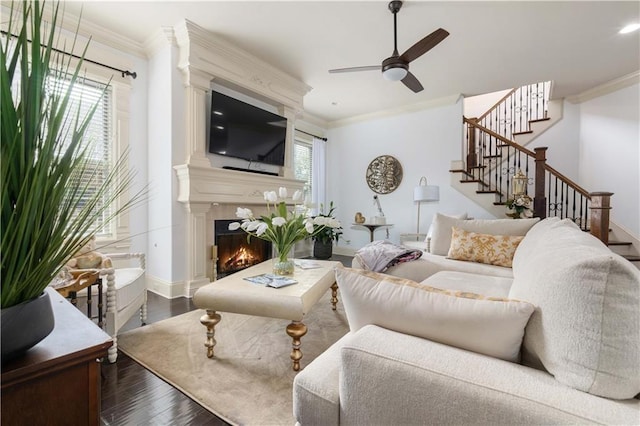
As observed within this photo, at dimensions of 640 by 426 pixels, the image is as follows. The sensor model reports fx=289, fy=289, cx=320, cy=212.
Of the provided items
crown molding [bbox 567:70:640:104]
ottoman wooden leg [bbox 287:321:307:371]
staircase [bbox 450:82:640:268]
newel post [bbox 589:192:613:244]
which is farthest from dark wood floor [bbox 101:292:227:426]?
crown molding [bbox 567:70:640:104]

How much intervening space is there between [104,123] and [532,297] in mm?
3797

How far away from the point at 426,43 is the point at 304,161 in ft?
11.7

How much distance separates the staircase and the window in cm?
263

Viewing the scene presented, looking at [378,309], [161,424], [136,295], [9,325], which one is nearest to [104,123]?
[136,295]

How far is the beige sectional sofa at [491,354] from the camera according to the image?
0.62 meters

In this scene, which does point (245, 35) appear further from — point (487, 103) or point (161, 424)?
point (487, 103)

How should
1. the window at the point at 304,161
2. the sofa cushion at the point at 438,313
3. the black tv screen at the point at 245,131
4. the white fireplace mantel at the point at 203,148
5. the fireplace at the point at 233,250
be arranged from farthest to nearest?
the window at the point at 304,161 < the fireplace at the point at 233,250 < the black tv screen at the point at 245,131 < the white fireplace mantel at the point at 203,148 < the sofa cushion at the point at 438,313

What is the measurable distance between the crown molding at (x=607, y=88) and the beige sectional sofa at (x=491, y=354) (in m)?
4.93

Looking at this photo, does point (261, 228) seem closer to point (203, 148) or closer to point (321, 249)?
point (203, 148)

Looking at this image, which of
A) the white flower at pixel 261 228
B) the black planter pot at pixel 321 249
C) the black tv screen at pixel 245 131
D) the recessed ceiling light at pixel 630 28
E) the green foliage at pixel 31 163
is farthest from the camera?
the black planter pot at pixel 321 249

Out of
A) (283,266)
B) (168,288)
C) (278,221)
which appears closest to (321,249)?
(168,288)

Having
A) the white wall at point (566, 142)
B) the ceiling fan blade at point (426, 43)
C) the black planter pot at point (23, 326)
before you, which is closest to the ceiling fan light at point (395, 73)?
the ceiling fan blade at point (426, 43)

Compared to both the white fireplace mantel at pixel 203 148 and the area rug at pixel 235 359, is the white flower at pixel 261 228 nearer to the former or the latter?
A: the area rug at pixel 235 359

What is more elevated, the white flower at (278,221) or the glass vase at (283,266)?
the white flower at (278,221)
